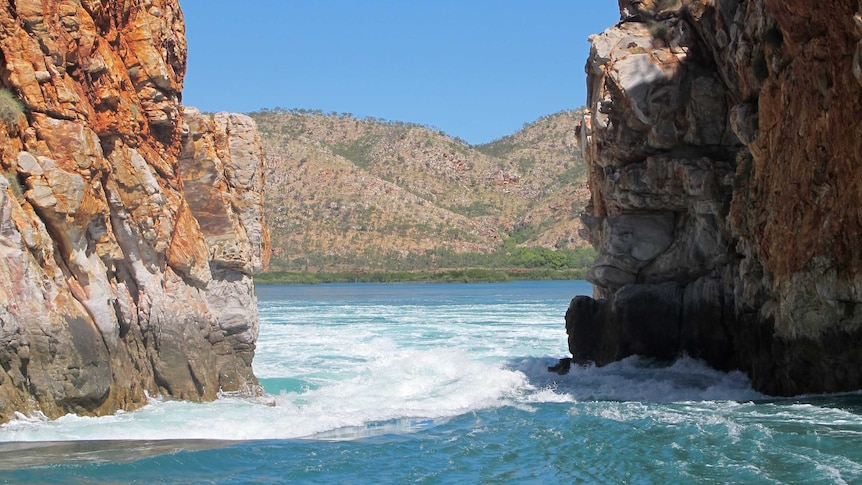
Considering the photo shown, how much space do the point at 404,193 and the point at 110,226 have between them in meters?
100

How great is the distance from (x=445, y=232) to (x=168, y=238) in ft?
315

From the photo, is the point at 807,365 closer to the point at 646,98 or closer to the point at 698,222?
the point at 698,222

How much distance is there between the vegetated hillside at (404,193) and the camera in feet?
357

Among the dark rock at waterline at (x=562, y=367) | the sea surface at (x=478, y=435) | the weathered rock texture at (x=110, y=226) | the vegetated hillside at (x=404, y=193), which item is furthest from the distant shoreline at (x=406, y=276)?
the weathered rock texture at (x=110, y=226)

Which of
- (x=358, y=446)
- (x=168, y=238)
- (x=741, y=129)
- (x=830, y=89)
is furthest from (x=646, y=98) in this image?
(x=358, y=446)

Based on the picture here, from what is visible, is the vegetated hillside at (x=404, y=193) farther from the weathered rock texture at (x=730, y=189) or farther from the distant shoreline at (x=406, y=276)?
the weathered rock texture at (x=730, y=189)

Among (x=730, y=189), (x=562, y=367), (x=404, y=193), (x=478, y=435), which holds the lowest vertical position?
(x=562, y=367)

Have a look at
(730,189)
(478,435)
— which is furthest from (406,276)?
(478,435)

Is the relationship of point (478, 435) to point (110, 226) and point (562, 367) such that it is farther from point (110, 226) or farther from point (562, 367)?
point (562, 367)

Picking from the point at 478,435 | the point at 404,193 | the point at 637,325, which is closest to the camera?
the point at 478,435

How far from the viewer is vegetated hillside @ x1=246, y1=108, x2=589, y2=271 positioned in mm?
108688

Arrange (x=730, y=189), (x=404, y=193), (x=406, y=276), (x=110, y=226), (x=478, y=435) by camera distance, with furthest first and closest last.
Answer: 1. (x=404, y=193)
2. (x=406, y=276)
3. (x=730, y=189)
4. (x=110, y=226)
5. (x=478, y=435)

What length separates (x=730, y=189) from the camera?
2134 cm

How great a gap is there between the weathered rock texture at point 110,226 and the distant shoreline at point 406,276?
80260 mm
